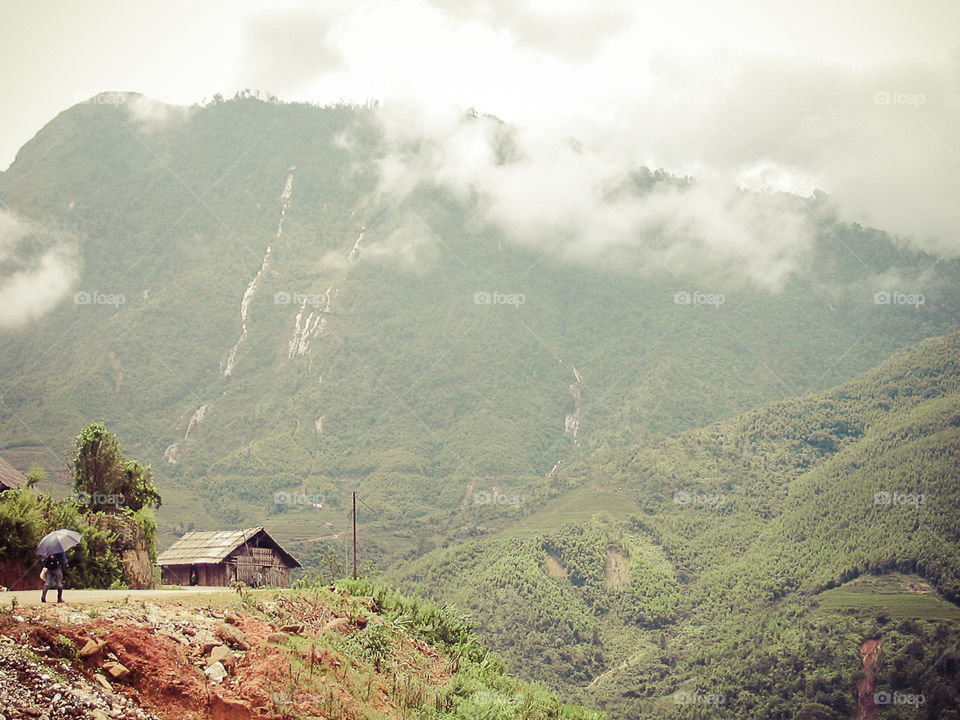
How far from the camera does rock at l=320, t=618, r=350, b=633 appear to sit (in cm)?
2128

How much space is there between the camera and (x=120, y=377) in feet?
559

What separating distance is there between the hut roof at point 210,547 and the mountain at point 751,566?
5333 cm

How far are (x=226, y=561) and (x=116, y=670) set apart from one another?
24956mm

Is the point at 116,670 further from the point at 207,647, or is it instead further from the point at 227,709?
the point at 207,647

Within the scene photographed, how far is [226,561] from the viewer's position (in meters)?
38.9

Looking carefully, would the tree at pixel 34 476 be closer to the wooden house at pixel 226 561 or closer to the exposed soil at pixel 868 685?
the wooden house at pixel 226 561

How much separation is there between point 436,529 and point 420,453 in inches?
1120

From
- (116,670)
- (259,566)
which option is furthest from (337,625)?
(259,566)

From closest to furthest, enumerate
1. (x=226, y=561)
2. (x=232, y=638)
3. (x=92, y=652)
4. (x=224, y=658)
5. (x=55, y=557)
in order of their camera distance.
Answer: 1. (x=92, y=652)
2. (x=224, y=658)
3. (x=232, y=638)
4. (x=55, y=557)
5. (x=226, y=561)

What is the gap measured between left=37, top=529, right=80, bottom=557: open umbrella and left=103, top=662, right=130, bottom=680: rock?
4.46m

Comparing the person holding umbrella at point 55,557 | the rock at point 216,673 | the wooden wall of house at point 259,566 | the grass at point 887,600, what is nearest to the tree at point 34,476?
the wooden wall of house at point 259,566

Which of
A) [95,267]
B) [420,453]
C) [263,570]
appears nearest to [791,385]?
[420,453]

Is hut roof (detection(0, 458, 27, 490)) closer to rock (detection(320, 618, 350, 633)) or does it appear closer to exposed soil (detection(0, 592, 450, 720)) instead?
rock (detection(320, 618, 350, 633))

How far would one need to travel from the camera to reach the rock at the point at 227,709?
15.1 metres
